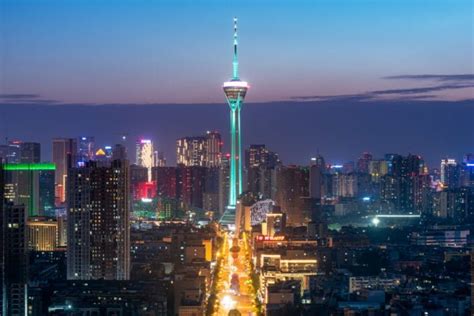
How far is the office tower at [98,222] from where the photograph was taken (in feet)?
40.7

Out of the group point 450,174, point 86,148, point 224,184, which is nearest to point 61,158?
point 86,148

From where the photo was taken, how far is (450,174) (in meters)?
20.4

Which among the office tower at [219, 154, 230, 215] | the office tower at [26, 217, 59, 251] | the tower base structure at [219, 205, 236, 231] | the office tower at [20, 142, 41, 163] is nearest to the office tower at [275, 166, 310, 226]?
the tower base structure at [219, 205, 236, 231]

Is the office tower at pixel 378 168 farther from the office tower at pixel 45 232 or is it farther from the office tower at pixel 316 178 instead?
the office tower at pixel 45 232

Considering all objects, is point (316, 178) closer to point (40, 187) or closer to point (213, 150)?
point (213, 150)

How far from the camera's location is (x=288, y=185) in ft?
70.9

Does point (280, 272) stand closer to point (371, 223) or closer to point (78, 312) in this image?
point (78, 312)

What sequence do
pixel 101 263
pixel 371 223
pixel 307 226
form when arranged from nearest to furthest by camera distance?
pixel 101 263 → pixel 307 226 → pixel 371 223

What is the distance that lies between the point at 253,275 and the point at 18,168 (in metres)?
3.03

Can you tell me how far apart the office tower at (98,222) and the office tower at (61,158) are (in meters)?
1.41

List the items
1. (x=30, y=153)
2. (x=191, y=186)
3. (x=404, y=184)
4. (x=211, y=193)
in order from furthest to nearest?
(x=211, y=193) < (x=191, y=186) < (x=404, y=184) < (x=30, y=153)

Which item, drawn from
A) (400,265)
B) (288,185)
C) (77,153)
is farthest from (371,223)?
(77,153)

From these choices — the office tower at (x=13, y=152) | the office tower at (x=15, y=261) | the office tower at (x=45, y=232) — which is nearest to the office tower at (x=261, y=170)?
the office tower at (x=45, y=232)

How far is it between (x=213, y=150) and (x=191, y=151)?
19.6 inches
